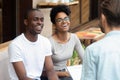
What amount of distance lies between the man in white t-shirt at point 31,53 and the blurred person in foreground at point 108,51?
133cm

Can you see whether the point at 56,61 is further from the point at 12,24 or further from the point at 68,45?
the point at 12,24

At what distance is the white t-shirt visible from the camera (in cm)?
310

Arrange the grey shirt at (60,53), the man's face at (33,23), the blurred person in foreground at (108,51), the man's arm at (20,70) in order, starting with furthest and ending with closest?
the grey shirt at (60,53), the man's face at (33,23), the man's arm at (20,70), the blurred person in foreground at (108,51)

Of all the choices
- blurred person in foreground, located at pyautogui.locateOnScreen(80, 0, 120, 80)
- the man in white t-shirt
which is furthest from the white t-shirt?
blurred person in foreground, located at pyautogui.locateOnScreen(80, 0, 120, 80)

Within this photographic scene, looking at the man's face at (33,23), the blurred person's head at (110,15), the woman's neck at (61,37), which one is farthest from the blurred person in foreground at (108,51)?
the woman's neck at (61,37)

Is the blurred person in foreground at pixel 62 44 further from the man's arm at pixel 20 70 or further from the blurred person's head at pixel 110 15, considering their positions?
the blurred person's head at pixel 110 15

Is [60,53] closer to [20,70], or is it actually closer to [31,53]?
[31,53]

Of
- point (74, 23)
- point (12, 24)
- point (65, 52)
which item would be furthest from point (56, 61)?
point (74, 23)

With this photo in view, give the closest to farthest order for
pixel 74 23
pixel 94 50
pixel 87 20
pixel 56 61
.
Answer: pixel 94 50 < pixel 56 61 < pixel 74 23 < pixel 87 20

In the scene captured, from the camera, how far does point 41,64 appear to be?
3307 mm

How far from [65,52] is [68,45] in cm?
10

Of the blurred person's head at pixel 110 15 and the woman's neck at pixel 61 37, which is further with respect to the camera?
the woman's neck at pixel 61 37

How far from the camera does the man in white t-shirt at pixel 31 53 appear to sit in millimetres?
3072

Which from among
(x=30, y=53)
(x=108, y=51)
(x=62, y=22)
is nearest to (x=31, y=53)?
(x=30, y=53)
